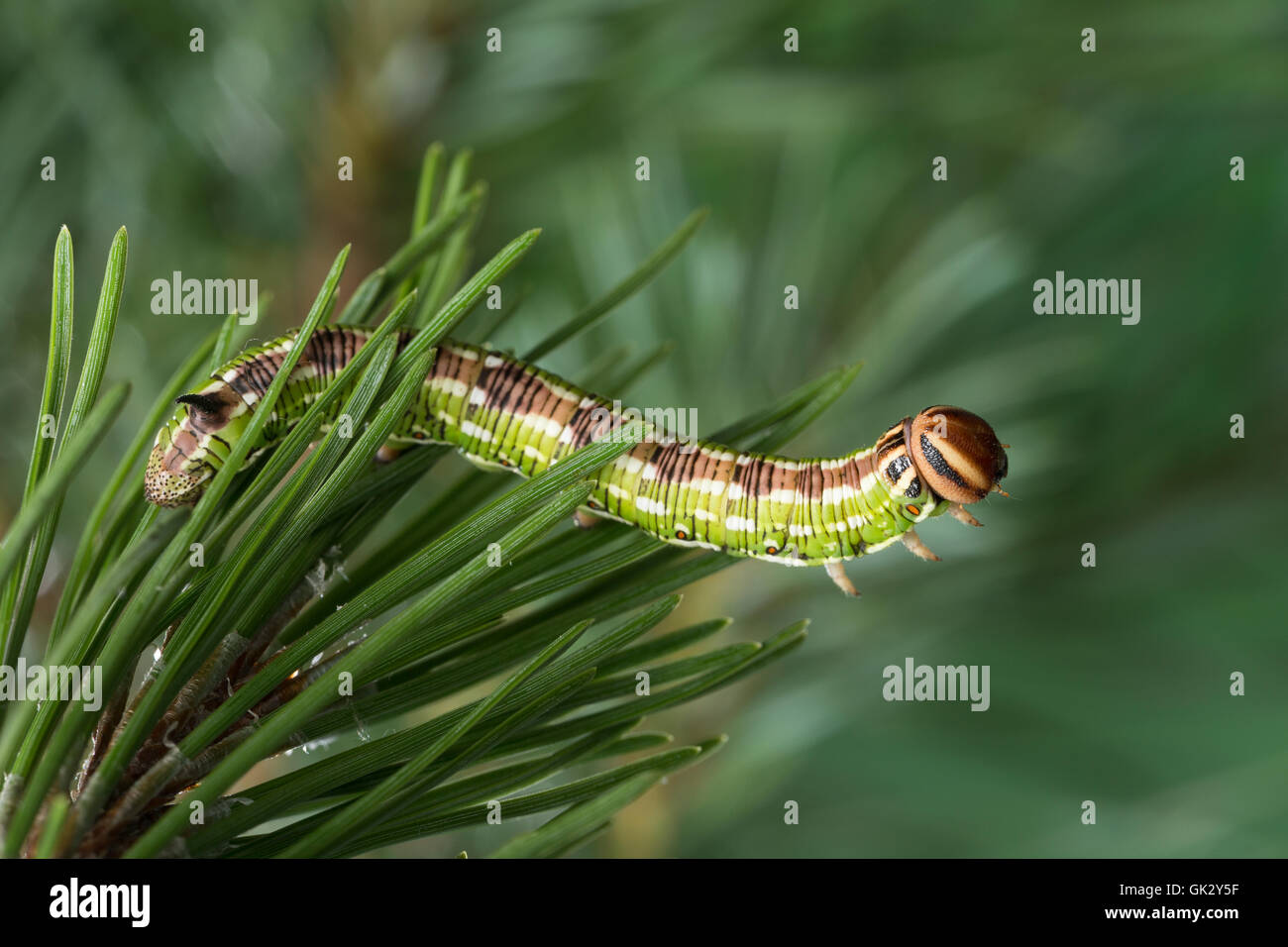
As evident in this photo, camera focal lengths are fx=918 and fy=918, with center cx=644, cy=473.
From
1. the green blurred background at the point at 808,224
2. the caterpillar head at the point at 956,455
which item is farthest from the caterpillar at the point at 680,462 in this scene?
the green blurred background at the point at 808,224

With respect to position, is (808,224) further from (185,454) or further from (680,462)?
(185,454)

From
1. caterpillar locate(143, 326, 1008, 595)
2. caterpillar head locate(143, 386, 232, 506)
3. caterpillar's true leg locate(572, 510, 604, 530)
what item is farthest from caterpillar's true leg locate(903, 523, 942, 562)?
caterpillar head locate(143, 386, 232, 506)

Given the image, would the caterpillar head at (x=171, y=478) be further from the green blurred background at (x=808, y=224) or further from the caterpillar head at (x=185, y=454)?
the green blurred background at (x=808, y=224)

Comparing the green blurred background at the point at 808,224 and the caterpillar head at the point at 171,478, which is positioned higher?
the green blurred background at the point at 808,224
